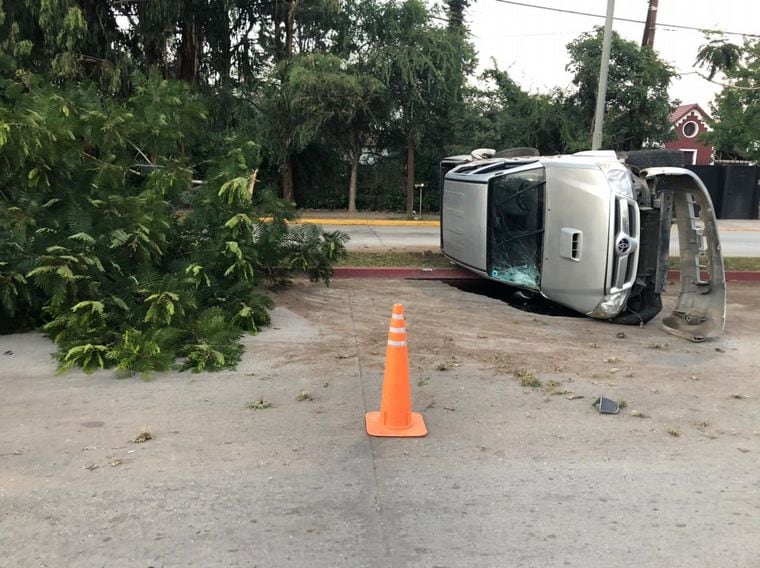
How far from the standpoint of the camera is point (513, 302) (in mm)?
9125

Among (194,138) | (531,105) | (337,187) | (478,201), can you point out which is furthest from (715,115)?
(194,138)

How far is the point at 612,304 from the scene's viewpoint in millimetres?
7570

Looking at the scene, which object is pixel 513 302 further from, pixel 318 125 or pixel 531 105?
pixel 531 105

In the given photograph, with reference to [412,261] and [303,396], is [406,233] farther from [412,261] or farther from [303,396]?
[303,396]

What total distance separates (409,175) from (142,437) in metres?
18.7

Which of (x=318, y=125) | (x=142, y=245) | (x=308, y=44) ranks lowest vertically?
(x=142, y=245)

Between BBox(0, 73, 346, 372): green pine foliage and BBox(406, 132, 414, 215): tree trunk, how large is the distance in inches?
536

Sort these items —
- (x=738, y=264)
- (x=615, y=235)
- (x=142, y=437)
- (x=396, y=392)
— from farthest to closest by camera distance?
1. (x=738, y=264)
2. (x=615, y=235)
3. (x=396, y=392)
4. (x=142, y=437)

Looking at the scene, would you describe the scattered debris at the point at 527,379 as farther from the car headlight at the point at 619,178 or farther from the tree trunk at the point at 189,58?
the tree trunk at the point at 189,58

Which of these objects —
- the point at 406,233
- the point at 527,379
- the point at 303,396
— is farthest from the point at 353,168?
the point at 303,396

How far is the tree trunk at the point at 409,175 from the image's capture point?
71.2 ft

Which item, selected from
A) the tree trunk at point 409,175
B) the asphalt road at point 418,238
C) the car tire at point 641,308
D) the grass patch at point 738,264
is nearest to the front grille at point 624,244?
the car tire at point 641,308

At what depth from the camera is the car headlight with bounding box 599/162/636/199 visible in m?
7.26

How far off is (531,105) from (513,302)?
13802 millimetres
